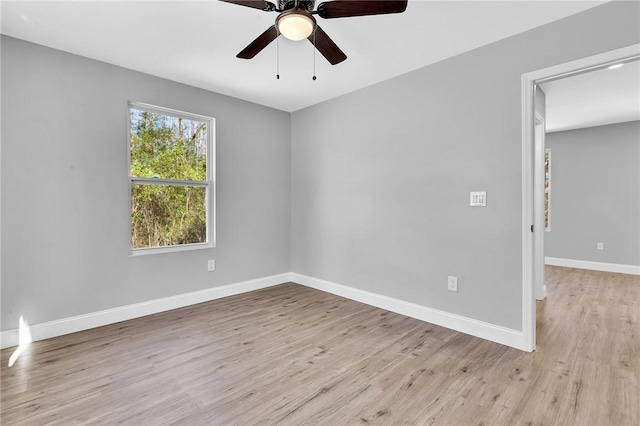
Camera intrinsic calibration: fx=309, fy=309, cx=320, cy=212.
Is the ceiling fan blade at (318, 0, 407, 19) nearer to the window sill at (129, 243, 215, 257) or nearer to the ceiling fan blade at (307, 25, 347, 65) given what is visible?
the ceiling fan blade at (307, 25, 347, 65)

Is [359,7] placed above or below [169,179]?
above

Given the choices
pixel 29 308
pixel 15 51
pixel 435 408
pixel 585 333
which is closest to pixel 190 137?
pixel 15 51

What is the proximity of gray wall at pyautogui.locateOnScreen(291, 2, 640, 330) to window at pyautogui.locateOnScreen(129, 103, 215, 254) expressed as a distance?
1.43 metres

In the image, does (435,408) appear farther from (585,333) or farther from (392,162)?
(392,162)

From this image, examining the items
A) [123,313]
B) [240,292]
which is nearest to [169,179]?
[123,313]

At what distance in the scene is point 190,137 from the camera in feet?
11.7

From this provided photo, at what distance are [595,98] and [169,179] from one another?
5.26m

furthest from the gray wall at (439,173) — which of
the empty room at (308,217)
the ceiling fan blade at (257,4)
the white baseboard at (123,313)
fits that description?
the ceiling fan blade at (257,4)

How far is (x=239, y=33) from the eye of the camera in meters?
2.43

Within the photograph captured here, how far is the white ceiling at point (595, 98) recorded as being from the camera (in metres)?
3.22

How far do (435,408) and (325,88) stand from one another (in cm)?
320

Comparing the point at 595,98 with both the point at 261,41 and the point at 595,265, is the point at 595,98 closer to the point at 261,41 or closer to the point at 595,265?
the point at 595,265

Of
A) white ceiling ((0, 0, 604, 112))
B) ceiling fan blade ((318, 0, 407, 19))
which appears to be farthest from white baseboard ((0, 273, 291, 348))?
ceiling fan blade ((318, 0, 407, 19))

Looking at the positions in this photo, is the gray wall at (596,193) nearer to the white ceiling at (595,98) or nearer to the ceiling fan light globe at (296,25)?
the white ceiling at (595,98)
